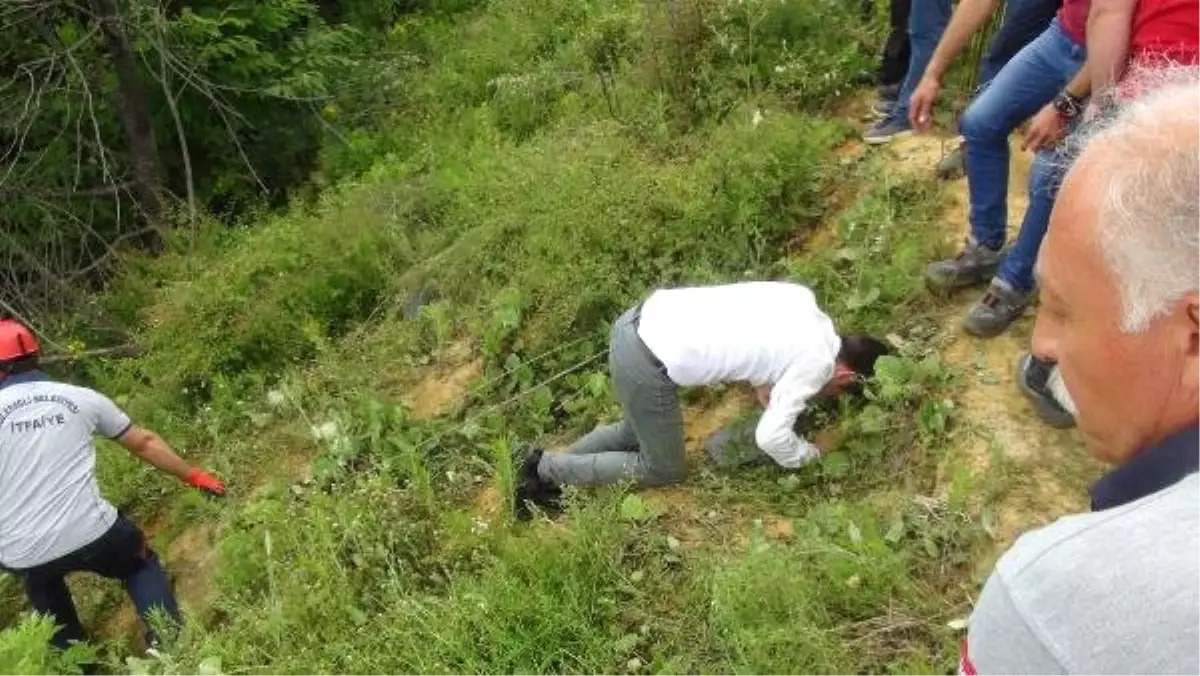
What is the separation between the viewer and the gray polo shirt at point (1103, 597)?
890 millimetres

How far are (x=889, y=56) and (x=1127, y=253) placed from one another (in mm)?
4870

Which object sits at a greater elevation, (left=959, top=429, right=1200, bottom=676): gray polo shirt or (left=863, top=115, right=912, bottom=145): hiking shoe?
(left=959, top=429, right=1200, bottom=676): gray polo shirt

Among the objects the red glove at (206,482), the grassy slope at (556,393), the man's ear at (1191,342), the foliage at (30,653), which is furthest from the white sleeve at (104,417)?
the man's ear at (1191,342)

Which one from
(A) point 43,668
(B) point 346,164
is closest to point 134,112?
(B) point 346,164

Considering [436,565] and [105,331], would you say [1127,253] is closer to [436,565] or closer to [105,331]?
[436,565]

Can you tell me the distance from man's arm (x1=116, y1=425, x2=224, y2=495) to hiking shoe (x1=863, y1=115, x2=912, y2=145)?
379 cm

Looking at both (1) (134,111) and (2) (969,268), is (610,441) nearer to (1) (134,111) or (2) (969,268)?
(2) (969,268)

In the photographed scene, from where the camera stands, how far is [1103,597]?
3.01 feet

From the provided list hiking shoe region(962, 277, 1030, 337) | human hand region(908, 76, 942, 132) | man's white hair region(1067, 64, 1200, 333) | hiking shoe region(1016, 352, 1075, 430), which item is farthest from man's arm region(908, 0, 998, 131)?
man's white hair region(1067, 64, 1200, 333)

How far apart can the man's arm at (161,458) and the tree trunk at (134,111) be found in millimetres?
3339

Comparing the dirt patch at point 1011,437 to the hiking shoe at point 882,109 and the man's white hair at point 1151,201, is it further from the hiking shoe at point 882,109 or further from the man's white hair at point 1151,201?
the man's white hair at point 1151,201

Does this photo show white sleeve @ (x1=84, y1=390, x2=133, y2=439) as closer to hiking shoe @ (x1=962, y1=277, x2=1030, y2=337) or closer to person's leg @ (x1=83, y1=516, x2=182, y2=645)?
person's leg @ (x1=83, y1=516, x2=182, y2=645)

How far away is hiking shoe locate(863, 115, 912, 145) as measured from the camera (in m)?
5.36

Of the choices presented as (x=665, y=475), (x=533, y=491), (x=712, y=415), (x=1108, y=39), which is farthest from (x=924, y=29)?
(x=533, y=491)
